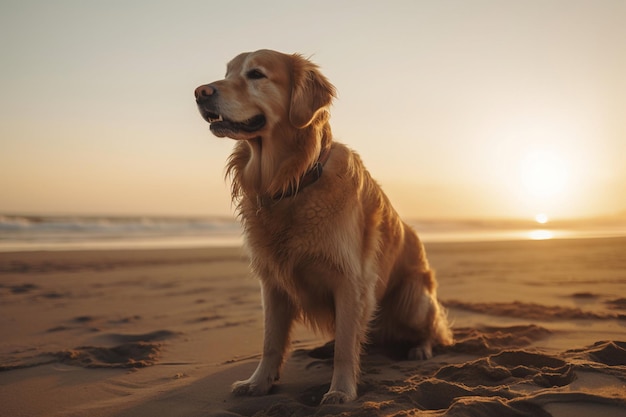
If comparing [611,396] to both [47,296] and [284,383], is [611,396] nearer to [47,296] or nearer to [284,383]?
[284,383]

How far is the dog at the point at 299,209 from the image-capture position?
2.77 metres

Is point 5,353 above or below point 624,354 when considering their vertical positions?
below

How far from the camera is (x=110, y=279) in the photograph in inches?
273

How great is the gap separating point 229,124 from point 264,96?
277mm

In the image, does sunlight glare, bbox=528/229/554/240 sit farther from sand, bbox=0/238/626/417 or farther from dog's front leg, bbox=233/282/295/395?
dog's front leg, bbox=233/282/295/395

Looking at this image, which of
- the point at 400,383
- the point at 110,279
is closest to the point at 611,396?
the point at 400,383

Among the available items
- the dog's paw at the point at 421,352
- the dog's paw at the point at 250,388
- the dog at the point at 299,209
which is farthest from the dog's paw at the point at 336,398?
the dog's paw at the point at 421,352

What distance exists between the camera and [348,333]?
2791 millimetres

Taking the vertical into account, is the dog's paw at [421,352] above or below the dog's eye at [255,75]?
below

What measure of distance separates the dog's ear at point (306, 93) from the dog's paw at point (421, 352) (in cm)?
165

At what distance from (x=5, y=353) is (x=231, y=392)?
5.91 feet

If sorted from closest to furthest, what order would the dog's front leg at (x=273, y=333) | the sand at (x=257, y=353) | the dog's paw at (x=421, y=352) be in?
the sand at (x=257, y=353)
the dog's front leg at (x=273, y=333)
the dog's paw at (x=421, y=352)

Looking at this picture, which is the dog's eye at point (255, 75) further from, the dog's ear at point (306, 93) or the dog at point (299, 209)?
the dog's ear at point (306, 93)

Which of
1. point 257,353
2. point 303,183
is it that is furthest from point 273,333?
point 303,183
